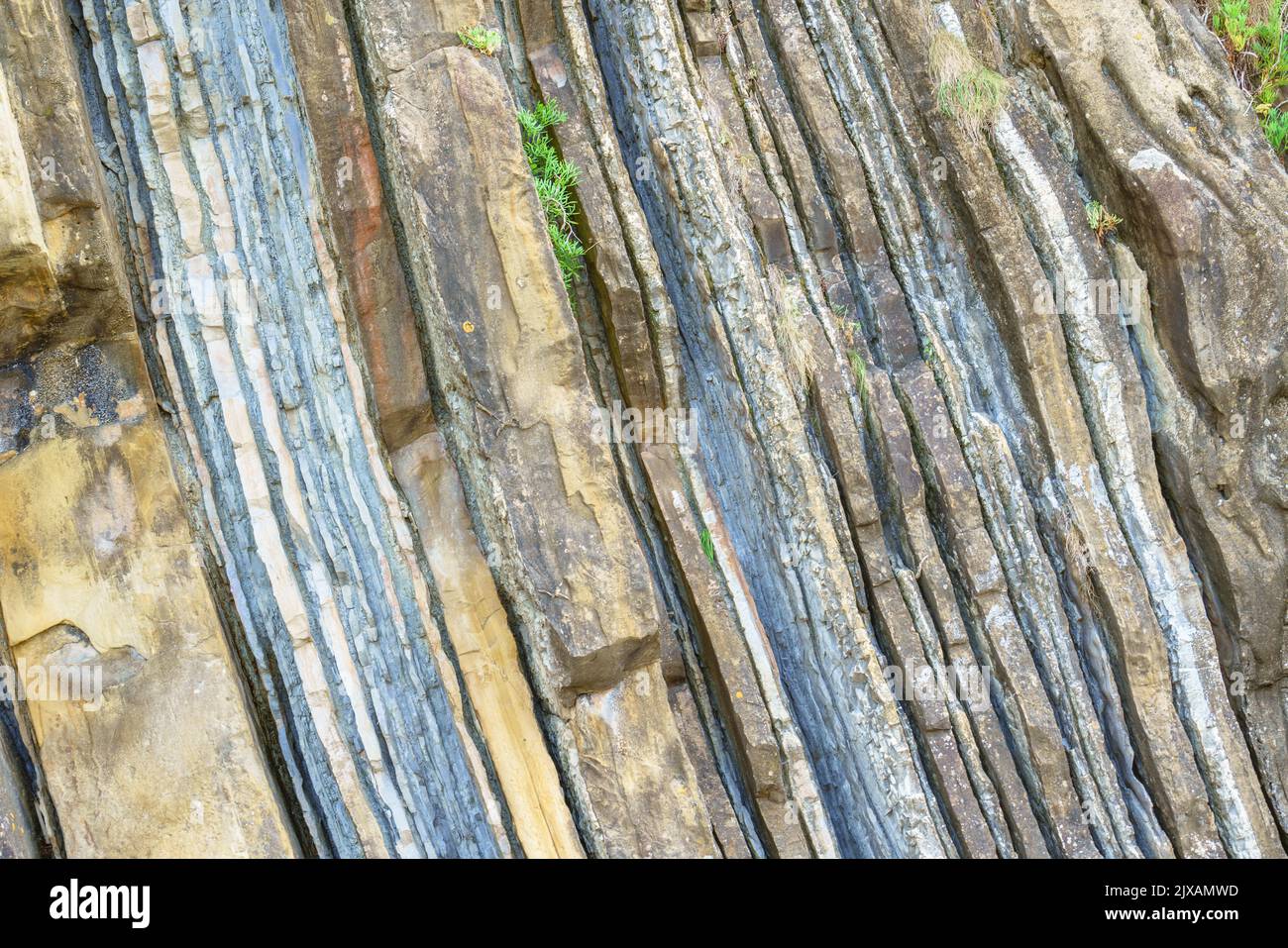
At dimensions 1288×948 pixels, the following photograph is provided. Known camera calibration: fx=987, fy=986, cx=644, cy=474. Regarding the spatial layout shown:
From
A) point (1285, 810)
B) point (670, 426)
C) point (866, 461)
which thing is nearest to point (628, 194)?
point (670, 426)

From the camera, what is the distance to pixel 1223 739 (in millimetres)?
8352

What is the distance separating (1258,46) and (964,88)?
4089mm

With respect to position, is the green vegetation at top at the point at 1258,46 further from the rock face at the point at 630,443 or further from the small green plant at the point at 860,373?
the small green plant at the point at 860,373

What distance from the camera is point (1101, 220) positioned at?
9.12 metres

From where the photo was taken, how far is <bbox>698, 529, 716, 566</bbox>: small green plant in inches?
304

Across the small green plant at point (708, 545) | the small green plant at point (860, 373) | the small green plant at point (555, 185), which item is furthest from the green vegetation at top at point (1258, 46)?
the small green plant at point (708, 545)

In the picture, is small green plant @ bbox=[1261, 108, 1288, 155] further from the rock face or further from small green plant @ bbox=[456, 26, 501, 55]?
small green plant @ bbox=[456, 26, 501, 55]

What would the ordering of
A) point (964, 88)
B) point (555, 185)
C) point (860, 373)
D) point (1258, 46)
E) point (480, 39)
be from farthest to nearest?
point (1258, 46), point (964, 88), point (860, 373), point (555, 185), point (480, 39)

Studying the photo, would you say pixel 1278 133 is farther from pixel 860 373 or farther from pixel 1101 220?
pixel 860 373

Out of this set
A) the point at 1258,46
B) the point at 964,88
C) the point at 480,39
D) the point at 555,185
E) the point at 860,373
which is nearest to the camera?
the point at 480,39

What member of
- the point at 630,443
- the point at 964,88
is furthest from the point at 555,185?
the point at 964,88

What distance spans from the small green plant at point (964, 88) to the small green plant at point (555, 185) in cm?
371

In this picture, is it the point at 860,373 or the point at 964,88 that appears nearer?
the point at 860,373

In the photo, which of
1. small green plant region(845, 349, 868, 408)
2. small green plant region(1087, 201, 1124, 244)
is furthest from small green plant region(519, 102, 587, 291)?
small green plant region(1087, 201, 1124, 244)
